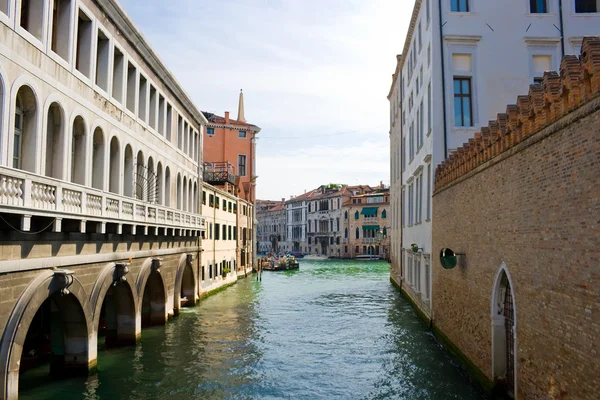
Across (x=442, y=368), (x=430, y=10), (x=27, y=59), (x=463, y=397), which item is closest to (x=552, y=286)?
(x=463, y=397)

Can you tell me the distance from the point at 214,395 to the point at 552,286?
23.2 ft

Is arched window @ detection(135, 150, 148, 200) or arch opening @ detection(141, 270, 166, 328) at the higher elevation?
arched window @ detection(135, 150, 148, 200)

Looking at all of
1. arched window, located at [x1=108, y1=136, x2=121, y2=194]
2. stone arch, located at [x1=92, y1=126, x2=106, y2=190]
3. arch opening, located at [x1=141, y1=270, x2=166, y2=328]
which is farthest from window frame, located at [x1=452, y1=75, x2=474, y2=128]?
arch opening, located at [x1=141, y1=270, x2=166, y2=328]

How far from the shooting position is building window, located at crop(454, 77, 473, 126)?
17.6 meters

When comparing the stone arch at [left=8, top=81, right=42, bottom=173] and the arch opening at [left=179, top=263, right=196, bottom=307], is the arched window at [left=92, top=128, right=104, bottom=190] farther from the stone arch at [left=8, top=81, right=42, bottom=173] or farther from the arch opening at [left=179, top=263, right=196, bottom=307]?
the arch opening at [left=179, top=263, right=196, bottom=307]

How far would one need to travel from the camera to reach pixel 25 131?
9.55 meters

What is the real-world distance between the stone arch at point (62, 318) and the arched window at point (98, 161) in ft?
9.25

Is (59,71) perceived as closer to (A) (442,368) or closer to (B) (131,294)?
(B) (131,294)

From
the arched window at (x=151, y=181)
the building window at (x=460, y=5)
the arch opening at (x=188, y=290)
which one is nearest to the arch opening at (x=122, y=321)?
the arched window at (x=151, y=181)

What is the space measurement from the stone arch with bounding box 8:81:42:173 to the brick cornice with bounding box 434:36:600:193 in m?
8.25

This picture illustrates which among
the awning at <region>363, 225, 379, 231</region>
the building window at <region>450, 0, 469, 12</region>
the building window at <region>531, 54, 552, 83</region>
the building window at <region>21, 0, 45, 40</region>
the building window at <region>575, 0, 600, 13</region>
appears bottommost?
the awning at <region>363, 225, 379, 231</region>

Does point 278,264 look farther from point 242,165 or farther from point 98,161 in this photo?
point 98,161

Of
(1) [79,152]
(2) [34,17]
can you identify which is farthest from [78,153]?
(2) [34,17]

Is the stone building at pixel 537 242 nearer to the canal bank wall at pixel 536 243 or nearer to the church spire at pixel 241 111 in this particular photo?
the canal bank wall at pixel 536 243
